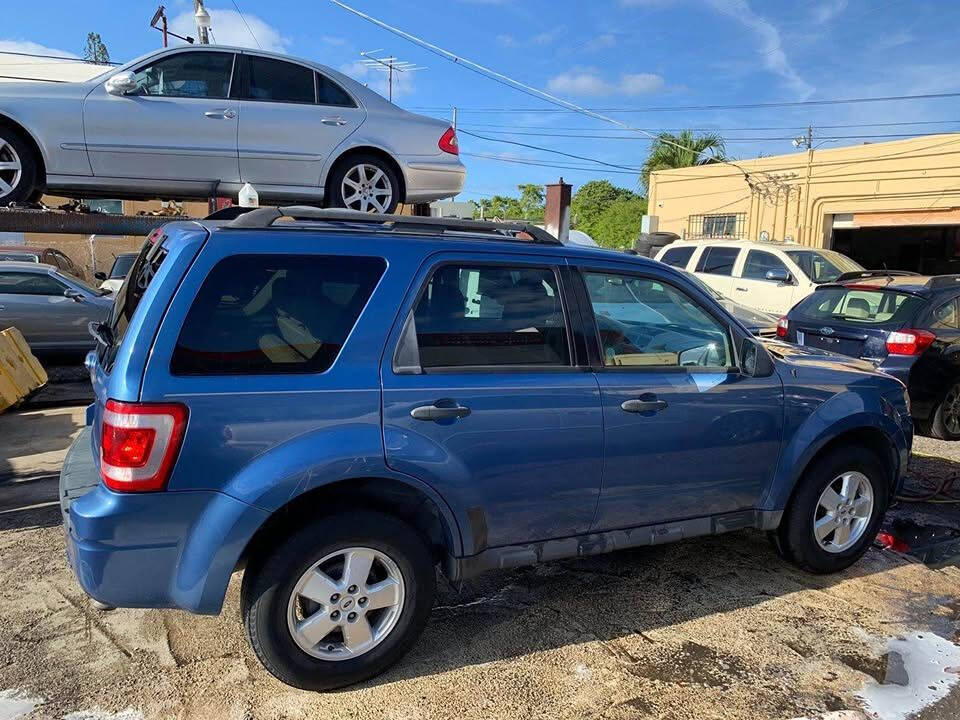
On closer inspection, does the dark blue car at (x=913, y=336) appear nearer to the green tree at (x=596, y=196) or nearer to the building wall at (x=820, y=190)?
the building wall at (x=820, y=190)

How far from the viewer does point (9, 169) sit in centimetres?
511

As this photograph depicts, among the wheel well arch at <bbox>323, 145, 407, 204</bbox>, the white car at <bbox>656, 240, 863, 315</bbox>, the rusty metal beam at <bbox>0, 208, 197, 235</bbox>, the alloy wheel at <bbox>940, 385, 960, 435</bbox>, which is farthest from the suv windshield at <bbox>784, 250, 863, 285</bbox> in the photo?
the rusty metal beam at <bbox>0, 208, 197, 235</bbox>

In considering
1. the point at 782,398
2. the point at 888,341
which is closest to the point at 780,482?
the point at 782,398

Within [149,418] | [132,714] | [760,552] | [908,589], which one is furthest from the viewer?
[760,552]

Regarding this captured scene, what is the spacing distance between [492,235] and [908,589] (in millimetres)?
3084

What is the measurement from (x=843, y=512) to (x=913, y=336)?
12.3 ft

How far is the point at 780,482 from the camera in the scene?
12.7 feet

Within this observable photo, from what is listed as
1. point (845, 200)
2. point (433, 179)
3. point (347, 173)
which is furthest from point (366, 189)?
point (845, 200)

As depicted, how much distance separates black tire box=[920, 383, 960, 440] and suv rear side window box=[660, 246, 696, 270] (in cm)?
614

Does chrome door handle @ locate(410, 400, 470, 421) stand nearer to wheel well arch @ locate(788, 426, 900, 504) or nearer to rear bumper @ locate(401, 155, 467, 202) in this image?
Answer: wheel well arch @ locate(788, 426, 900, 504)

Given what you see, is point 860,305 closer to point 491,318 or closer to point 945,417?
point 945,417

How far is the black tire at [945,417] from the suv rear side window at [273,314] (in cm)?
658

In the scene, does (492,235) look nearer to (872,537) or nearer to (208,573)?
(208,573)

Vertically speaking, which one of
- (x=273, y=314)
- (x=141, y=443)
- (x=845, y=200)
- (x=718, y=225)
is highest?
(x=845, y=200)
